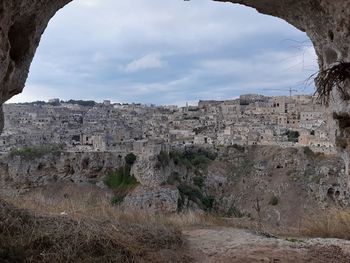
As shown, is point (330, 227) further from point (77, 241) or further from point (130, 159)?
point (130, 159)

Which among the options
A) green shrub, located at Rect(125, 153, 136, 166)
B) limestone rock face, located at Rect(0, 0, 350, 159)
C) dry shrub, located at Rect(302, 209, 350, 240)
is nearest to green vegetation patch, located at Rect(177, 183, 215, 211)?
green shrub, located at Rect(125, 153, 136, 166)

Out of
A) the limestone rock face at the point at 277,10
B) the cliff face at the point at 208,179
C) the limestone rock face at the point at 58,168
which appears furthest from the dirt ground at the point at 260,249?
the limestone rock face at the point at 58,168

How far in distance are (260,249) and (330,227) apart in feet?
7.82

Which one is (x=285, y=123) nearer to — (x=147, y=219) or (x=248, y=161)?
(x=248, y=161)

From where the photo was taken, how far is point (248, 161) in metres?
52.8

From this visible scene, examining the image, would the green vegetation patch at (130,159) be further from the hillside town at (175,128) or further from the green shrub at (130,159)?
the hillside town at (175,128)

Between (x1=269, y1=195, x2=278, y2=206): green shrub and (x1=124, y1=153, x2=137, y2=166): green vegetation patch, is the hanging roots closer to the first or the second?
(x1=124, y1=153, x2=137, y2=166): green vegetation patch

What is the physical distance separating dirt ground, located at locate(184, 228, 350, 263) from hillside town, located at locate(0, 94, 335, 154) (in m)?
33.6

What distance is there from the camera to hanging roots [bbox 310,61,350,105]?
4.34 m

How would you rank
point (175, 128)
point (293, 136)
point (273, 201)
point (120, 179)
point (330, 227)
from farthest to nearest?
point (175, 128) < point (293, 136) < point (273, 201) < point (120, 179) < point (330, 227)

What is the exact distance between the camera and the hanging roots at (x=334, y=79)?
14.2 feet

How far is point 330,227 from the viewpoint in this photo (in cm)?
774

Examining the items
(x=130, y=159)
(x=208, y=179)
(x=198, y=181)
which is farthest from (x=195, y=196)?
(x=208, y=179)

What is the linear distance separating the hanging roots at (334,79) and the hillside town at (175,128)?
35318 mm
